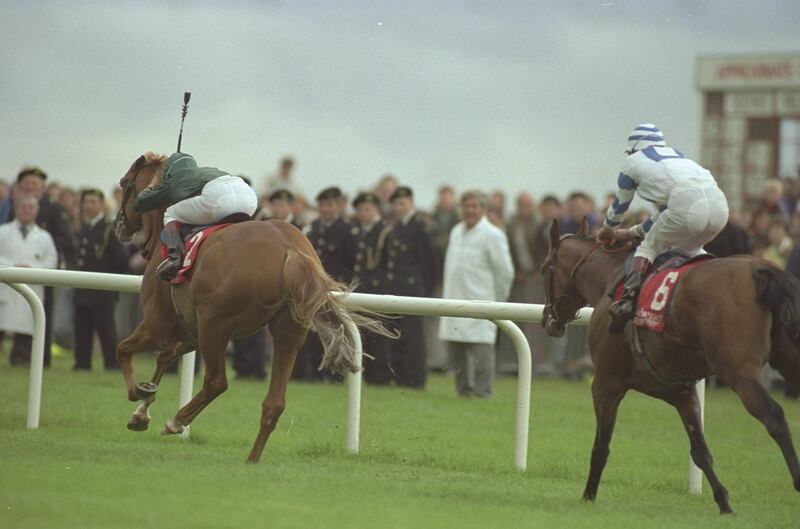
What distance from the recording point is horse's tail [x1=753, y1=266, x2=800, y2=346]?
268 inches

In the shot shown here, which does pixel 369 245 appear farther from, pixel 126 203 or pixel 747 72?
pixel 747 72

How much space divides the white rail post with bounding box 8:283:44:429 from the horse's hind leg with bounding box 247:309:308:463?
2.08m

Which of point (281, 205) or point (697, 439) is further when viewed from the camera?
point (281, 205)

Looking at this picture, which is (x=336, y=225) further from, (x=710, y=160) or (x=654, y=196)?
(x=710, y=160)

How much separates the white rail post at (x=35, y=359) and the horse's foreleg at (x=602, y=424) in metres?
3.83

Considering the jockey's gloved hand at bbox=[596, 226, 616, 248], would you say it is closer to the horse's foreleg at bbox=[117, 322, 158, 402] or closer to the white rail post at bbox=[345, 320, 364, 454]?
the white rail post at bbox=[345, 320, 364, 454]

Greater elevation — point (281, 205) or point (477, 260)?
point (281, 205)

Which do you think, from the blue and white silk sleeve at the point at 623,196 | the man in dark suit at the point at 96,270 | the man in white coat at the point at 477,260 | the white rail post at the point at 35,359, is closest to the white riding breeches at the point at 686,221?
the blue and white silk sleeve at the point at 623,196

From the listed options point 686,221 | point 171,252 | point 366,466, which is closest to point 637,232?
point 686,221

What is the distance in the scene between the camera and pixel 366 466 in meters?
8.46

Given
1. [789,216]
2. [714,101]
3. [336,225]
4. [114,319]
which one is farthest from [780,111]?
[114,319]

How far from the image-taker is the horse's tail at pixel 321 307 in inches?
312

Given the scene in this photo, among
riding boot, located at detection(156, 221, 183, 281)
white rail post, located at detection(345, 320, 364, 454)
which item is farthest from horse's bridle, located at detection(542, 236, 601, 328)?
riding boot, located at detection(156, 221, 183, 281)

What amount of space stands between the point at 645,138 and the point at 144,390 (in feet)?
10.5
